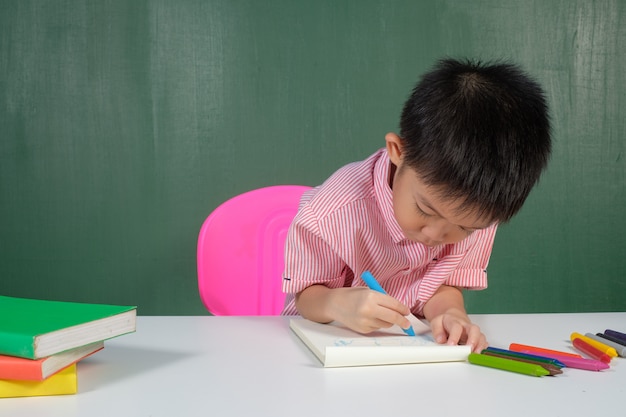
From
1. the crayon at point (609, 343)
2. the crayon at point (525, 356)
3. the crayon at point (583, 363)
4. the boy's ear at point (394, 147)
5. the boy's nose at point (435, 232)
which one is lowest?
the crayon at point (609, 343)

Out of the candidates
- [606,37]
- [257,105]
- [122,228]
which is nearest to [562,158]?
[606,37]

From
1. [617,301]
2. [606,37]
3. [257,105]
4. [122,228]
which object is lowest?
[617,301]

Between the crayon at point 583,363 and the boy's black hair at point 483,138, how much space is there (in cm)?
18

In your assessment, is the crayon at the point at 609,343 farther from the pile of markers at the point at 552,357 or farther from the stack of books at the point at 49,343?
the stack of books at the point at 49,343

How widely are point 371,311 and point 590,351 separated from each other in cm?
25

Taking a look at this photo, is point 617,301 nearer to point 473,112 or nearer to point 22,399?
point 473,112

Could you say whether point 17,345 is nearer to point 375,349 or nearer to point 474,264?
point 375,349

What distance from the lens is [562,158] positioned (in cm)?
209

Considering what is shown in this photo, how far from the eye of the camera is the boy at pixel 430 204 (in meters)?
0.82

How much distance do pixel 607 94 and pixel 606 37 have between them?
167 mm

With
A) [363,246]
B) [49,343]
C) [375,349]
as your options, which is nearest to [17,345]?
[49,343]

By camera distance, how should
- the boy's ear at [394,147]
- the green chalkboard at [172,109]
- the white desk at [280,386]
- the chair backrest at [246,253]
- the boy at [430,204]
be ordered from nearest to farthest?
the white desk at [280,386]
the boy at [430,204]
the boy's ear at [394,147]
the chair backrest at [246,253]
the green chalkboard at [172,109]

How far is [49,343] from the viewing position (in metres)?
0.63

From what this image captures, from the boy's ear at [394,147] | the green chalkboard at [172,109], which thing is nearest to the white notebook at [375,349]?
the boy's ear at [394,147]
